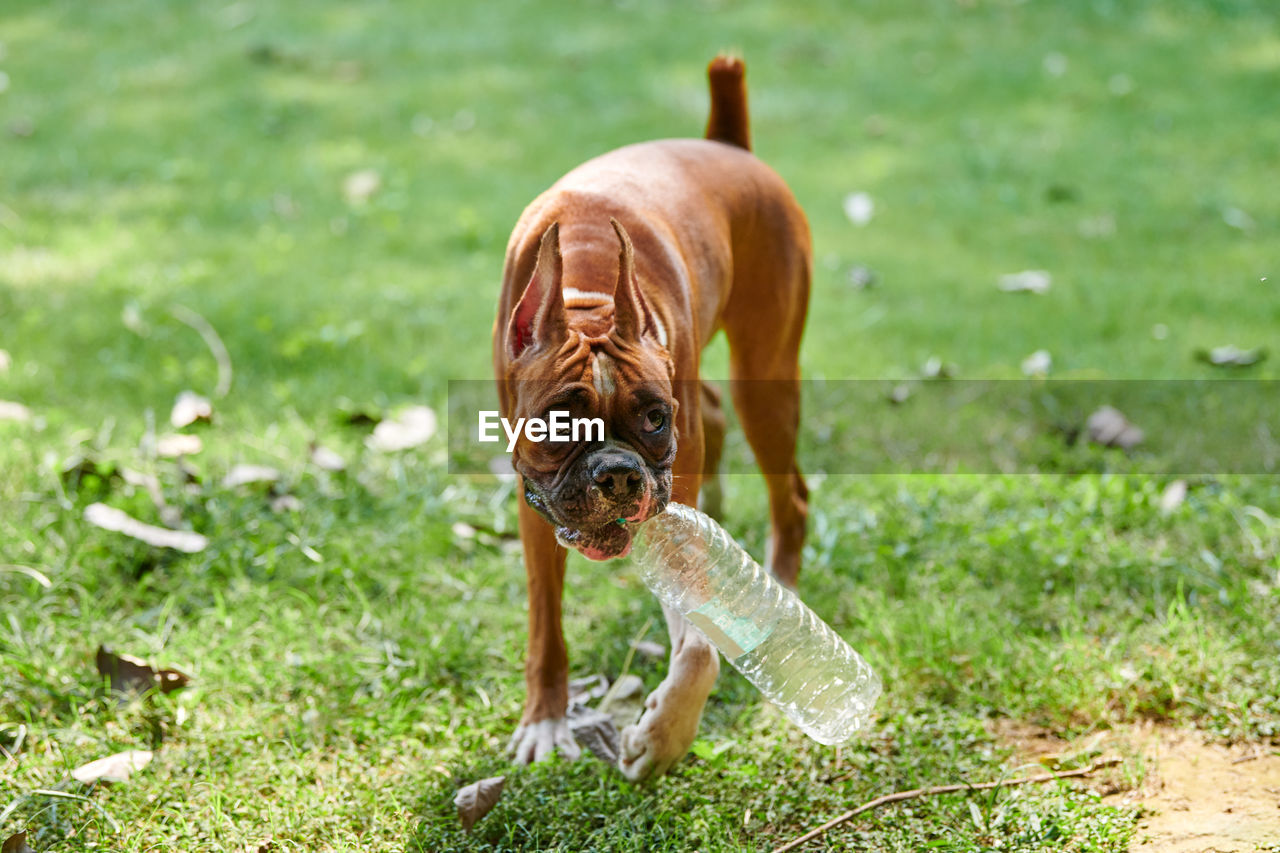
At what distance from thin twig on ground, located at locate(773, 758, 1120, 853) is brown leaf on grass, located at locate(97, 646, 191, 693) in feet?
5.51

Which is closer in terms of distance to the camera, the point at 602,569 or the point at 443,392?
the point at 602,569

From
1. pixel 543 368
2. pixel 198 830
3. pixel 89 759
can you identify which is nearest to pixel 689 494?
pixel 543 368

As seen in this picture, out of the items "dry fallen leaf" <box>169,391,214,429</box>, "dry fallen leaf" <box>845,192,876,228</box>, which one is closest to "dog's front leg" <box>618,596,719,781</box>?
"dry fallen leaf" <box>169,391,214,429</box>

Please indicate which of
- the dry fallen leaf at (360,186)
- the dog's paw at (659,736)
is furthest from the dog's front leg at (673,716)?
the dry fallen leaf at (360,186)

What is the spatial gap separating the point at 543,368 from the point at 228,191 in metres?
5.16

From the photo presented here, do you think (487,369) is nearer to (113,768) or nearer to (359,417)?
(359,417)

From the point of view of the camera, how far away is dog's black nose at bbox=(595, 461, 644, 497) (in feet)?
8.30

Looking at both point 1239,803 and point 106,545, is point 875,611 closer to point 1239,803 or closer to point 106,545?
point 1239,803

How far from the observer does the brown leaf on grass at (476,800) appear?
113 inches

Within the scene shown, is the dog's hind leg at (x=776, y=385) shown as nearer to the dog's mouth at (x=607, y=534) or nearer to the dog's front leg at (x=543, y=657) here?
the dog's front leg at (x=543, y=657)

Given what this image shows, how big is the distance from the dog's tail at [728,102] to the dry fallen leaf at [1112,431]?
189cm

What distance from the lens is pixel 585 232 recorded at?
10.0 feet

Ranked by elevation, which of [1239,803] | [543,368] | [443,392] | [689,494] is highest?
[543,368]

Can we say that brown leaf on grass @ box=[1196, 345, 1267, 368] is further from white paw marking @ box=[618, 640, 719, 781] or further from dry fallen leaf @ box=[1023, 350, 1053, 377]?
white paw marking @ box=[618, 640, 719, 781]
